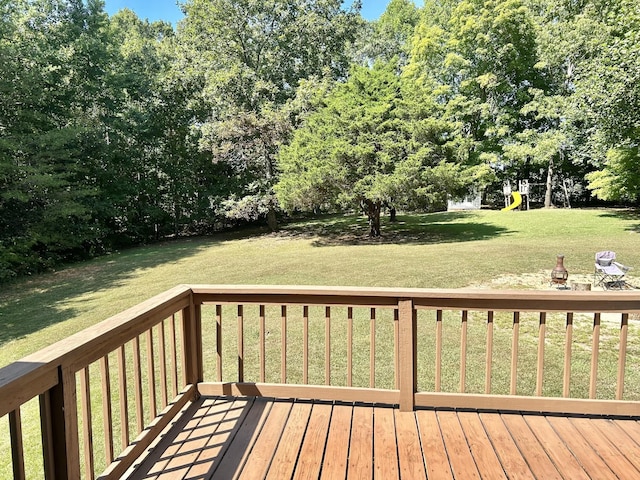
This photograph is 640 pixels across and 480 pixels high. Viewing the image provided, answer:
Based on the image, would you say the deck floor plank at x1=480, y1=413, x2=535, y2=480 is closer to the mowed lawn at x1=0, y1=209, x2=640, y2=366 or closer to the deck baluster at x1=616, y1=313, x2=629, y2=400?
the deck baluster at x1=616, y1=313, x2=629, y2=400

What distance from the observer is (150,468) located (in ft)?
6.40

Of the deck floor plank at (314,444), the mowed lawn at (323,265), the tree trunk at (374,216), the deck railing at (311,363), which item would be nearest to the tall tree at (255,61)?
the mowed lawn at (323,265)

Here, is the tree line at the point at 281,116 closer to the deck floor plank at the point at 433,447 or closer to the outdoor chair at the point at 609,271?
the outdoor chair at the point at 609,271

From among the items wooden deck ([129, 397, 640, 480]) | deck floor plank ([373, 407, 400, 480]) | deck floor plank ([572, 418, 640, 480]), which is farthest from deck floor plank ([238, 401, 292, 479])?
deck floor plank ([572, 418, 640, 480])

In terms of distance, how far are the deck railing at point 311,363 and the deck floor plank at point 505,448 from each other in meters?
0.10

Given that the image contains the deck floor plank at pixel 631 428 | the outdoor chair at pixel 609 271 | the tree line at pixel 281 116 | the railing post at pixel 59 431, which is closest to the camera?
the railing post at pixel 59 431

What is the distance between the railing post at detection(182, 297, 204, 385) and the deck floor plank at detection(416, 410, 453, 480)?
138 cm

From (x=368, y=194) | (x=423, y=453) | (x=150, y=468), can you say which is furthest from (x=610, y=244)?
(x=150, y=468)

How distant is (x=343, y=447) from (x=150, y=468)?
0.92 metres

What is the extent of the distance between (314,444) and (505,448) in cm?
94

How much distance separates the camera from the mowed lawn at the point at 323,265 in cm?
678

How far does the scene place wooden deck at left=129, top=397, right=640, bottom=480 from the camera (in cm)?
189

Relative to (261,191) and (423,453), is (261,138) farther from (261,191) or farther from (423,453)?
(423,453)

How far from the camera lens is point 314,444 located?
6.96ft
